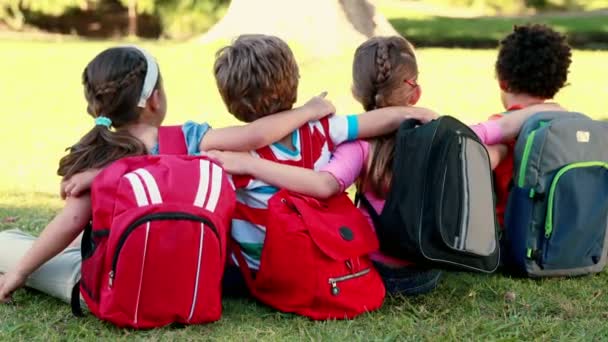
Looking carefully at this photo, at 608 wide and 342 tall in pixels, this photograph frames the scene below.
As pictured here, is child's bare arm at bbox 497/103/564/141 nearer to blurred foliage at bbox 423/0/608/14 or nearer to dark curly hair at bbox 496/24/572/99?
dark curly hair at bbox 496/24/572/99

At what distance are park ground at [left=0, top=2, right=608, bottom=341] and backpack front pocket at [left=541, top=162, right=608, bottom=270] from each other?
117 millimetres

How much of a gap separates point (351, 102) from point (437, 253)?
6355mm

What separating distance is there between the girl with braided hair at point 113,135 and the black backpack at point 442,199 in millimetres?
428

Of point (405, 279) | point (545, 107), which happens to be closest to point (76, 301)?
point (405, 279)

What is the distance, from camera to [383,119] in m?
3.23

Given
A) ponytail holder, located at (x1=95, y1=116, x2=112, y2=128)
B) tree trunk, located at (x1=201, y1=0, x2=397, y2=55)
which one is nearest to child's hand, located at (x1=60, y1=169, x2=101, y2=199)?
ponytail holder, located at (x1=95, y1=116, x2=112, y2=128)

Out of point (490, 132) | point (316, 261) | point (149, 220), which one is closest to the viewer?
point (149, 220)

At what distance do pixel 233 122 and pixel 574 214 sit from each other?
18.3 ft

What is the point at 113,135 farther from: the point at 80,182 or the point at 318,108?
the point at 318,108

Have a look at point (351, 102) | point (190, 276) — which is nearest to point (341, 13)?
point (351, 102)

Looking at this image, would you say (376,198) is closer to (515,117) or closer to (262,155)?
(262,155)

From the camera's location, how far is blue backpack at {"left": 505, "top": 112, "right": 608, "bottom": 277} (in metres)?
3.43

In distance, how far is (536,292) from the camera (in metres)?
3.41

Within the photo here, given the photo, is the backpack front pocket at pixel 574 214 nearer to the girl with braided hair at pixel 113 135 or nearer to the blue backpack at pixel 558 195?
the blue backpack at pixel 558 195
